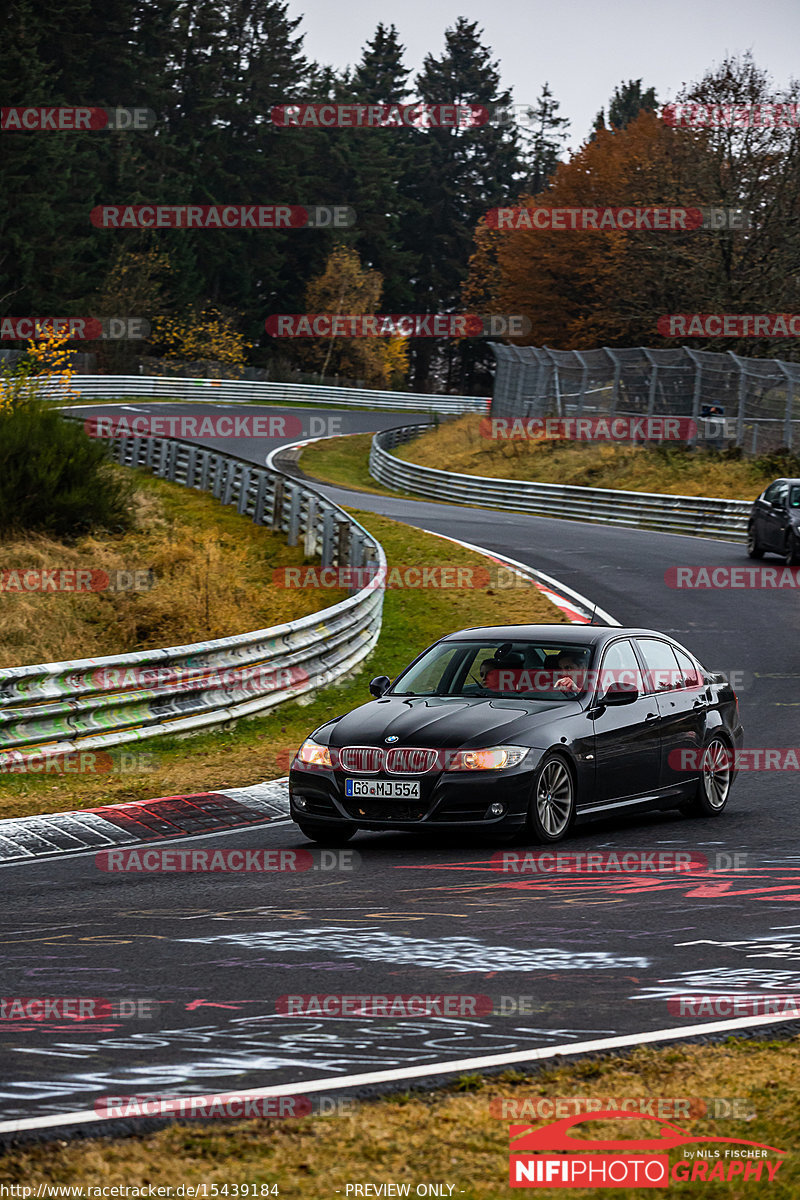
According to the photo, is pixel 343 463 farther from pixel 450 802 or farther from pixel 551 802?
pixel 450 802

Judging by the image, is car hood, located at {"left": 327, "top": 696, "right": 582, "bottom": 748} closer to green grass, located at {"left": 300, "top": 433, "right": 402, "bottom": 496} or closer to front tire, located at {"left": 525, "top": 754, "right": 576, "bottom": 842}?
front tire, located at {"left": 525, "top": 754, "right": 576, "bottom": 842}

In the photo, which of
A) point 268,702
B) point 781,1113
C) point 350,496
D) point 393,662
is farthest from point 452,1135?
point 350,496

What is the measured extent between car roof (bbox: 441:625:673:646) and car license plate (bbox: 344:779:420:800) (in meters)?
1.69

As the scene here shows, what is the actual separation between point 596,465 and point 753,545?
49.9 ft

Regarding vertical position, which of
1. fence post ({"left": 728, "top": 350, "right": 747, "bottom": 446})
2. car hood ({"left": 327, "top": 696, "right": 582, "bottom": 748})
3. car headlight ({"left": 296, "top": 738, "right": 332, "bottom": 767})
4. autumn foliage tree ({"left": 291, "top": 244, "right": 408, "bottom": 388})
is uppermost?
autumn foliage tree ({"left": 291, "top": 244, "right": 408, "bottom": 388})

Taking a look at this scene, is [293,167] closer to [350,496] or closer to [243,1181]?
[350,496]

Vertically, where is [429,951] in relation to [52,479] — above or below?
below

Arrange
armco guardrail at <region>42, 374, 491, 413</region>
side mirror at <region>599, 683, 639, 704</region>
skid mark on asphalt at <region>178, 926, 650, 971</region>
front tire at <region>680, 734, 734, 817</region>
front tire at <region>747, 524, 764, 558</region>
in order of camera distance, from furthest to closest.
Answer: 1. armco guardrail at <region>42, 374, 491, 413</region>
2. front tire at <region>747, 524, 764, 558</region>
3. front tire at <region>680, 734, 734, 817</region>
4. side mirror at <region>599, 683, 639, 704</region>
5. skid mark on asphalt at <region>178, 926, 650, 971</region>

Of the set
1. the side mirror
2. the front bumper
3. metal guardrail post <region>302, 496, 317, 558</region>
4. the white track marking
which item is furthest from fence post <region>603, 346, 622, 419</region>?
the white track marking

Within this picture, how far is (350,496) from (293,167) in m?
59.8

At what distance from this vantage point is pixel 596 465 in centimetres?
4284

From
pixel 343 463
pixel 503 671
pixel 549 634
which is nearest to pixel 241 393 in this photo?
pixel 343 463

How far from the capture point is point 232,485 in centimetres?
3181

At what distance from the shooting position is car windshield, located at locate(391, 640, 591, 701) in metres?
10.6
